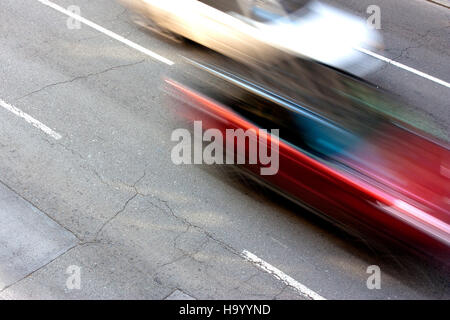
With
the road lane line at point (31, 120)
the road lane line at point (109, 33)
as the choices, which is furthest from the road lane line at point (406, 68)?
the road lane line at point (31, 120)

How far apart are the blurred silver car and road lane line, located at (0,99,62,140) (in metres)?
3.02

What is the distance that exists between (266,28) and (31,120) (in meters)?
4.03

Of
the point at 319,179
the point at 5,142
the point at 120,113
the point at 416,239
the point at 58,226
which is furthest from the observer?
the point at 120,113

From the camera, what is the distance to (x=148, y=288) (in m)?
7.18

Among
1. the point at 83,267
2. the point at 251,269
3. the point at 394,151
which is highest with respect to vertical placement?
the point at 394,151

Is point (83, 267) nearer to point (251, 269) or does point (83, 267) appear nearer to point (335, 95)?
point (251, 269)

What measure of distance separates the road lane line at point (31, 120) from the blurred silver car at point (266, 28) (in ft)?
9.92

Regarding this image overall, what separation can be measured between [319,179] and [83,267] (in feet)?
10.3

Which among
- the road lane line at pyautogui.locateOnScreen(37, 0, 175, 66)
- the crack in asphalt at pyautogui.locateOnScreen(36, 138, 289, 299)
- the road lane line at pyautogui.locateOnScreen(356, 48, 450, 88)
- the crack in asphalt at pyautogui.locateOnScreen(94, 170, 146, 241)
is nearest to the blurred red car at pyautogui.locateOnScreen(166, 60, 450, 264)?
the crack in asphalt at pyautogui.locateOnScreen(36, 138, 289, 299)

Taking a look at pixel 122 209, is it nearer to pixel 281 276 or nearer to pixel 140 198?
pixel 140 198

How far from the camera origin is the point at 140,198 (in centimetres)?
832

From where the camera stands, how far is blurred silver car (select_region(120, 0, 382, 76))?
9156mm

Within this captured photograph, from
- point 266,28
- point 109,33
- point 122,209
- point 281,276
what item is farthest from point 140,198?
point 109,33

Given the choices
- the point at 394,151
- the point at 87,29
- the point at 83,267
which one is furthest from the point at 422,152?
the point at 87,29
